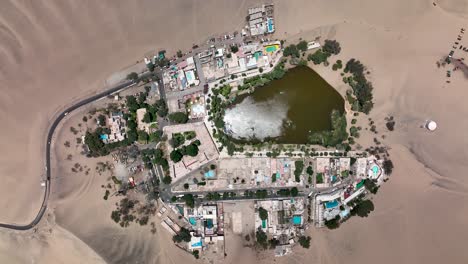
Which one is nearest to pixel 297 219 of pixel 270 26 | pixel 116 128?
pixel 270 26

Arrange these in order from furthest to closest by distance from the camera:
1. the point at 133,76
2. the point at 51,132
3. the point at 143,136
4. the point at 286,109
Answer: the point at 286,109
the point at 51,132
the point at 133,76
the point at 143,136

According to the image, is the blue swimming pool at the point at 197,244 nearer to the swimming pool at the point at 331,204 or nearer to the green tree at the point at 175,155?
the green tree at the point at 175,155

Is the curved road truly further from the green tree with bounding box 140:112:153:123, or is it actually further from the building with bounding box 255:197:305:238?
the building with bounding box 255:197:305:238

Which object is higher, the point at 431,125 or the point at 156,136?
the point at 156,136

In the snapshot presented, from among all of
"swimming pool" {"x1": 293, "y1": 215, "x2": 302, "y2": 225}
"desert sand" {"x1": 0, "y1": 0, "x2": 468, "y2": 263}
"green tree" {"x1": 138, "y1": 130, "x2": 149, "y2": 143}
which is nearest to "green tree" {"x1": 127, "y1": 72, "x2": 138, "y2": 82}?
"desert sand" {"x1": 0, "y1": 0, "x2": 468, "y2": 263}

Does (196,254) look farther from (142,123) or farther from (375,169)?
(375,169)

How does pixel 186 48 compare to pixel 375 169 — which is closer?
pixel 375 169
